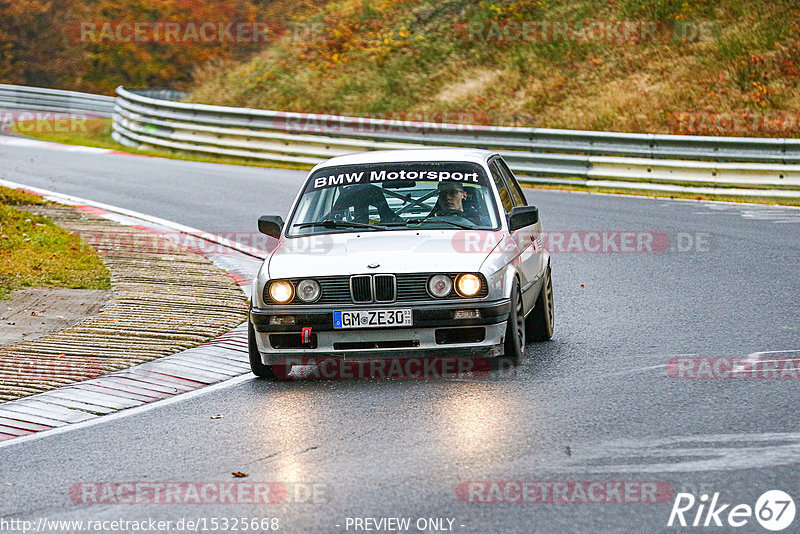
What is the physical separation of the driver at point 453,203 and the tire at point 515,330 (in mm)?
816

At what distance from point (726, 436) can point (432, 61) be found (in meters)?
26.0

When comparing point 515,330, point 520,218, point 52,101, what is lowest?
point 515,330

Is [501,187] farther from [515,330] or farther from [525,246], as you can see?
[515,330]

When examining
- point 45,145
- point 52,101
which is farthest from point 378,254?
point 52,101

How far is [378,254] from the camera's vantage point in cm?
835

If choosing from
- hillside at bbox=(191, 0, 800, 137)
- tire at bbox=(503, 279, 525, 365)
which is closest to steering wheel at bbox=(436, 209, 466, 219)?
tire at bbox=(503, 279, 525, 365)

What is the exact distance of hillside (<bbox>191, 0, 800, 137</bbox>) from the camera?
84.4 ft

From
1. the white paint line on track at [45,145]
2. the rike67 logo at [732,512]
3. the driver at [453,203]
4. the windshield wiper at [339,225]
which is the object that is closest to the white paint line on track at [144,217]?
the windshield wiper at [339,225]

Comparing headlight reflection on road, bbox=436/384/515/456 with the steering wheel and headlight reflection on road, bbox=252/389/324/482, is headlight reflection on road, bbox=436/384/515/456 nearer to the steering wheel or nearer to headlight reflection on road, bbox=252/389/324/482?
headlight reflection on road, bbox=252/389/324/482

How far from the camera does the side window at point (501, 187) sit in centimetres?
960

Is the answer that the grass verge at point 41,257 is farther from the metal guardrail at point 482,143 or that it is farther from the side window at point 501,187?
the metal guardrail at point 482,143

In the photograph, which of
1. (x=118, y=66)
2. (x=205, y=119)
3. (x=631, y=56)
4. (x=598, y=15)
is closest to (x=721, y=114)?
(x=631, y=56)

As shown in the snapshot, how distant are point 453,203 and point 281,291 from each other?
1.71m

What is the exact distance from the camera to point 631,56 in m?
29.2
